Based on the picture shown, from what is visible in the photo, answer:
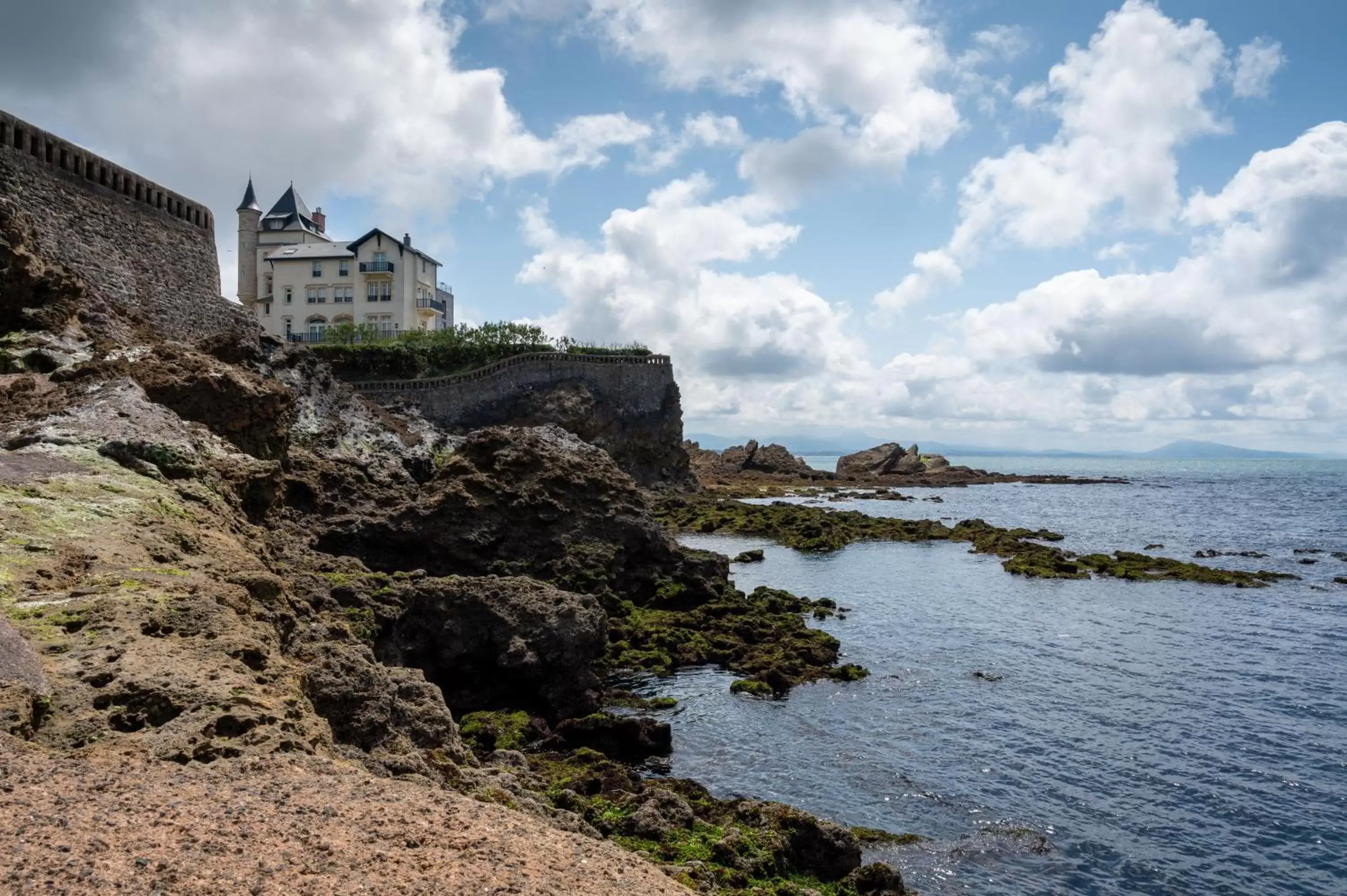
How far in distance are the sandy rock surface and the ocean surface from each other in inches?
324

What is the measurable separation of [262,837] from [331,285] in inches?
3224

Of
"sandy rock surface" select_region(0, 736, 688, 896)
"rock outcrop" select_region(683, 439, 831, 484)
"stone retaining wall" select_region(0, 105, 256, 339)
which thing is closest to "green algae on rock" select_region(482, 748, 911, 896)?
"sandy rock surface" select_region(0, 736, 688, 896)

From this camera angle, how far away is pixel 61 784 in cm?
670

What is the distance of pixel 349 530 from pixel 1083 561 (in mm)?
35293

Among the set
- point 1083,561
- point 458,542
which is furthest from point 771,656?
point 1083,561

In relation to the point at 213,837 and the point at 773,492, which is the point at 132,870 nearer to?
the point at 213,837

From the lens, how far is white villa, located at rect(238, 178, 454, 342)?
81.6 meters

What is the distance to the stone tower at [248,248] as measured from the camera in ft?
275

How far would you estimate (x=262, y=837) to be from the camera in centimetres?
644

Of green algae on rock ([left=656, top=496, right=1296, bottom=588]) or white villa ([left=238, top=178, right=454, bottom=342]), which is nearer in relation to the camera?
green algae on rock ([left=656, top=496, right=1296, bottom=588])

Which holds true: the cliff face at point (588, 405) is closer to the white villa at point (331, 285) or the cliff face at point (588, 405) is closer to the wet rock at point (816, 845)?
the white villa at point (331, 285)

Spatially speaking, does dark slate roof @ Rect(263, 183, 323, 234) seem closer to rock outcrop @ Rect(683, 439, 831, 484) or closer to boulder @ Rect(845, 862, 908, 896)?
rock outcrop @ Rect(683, 439, 831, 484)

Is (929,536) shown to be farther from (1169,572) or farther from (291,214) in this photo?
(291,214)

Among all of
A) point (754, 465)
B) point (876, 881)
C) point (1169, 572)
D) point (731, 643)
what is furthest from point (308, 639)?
point (754, 465)
